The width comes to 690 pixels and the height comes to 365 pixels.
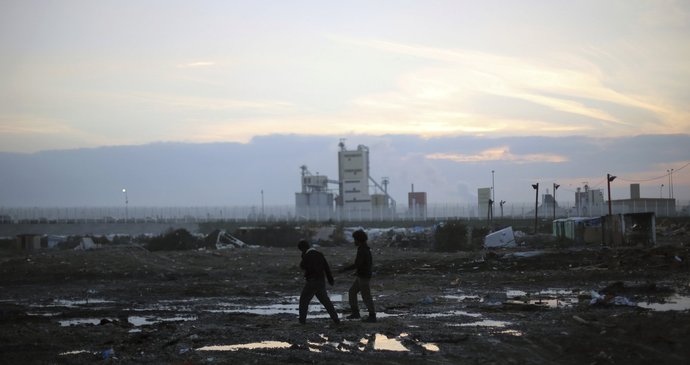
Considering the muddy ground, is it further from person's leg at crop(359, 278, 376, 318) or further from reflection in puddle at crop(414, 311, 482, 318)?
person's leg at crop(359, 278, 376, 318)

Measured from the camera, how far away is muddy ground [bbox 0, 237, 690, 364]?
11867mm

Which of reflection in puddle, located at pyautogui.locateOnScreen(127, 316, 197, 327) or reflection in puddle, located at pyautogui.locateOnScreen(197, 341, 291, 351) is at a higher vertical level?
reflection in puddle, located at pyautogui.locateOnScreen(197, 341, 291, 351)

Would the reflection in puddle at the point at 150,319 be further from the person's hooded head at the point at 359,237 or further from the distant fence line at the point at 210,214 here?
the distant fence line at the point at 210,214

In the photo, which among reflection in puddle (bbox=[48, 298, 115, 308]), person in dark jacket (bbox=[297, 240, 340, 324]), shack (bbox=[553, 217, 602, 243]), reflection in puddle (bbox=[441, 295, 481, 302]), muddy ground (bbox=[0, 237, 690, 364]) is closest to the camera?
muddy ground (bbox=[0, 237, 690, 364])

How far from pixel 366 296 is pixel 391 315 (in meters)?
1.53

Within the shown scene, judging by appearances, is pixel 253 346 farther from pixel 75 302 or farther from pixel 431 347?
pixel 75 302

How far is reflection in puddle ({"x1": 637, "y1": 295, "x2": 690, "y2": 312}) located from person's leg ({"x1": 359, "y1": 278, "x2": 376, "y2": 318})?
5022 millimetres

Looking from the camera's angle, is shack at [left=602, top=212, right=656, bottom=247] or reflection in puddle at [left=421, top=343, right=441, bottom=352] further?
shack at [left=602, top=212, right=656, bottom=247]

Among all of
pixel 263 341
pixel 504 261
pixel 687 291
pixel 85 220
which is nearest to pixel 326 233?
pixel 504 261

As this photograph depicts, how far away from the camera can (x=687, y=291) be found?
61.3ft

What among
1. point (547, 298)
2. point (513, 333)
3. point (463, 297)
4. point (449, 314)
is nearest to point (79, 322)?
point (449, 314)

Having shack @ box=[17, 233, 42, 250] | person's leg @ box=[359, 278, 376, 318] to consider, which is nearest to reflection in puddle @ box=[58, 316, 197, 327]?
person's leg @ box=[359, 278, 376, 318]

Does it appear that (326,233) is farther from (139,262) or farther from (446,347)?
(446,347)

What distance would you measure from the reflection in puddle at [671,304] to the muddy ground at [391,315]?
4cm
